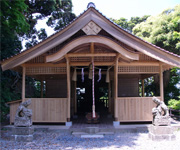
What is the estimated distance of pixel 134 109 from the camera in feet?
26.1

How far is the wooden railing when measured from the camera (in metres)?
7.94

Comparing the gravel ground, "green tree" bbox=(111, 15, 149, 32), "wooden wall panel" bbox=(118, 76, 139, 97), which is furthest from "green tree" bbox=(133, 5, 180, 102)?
"green tree" bbox=(111, 15, 149, 32)

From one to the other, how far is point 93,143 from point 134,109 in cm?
302

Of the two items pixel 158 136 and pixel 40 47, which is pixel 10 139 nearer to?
pixel 40 47

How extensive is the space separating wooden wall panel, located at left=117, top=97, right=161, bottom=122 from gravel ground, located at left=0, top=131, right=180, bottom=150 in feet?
3.60

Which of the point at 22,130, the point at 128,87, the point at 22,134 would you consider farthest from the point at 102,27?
the point at 128,87

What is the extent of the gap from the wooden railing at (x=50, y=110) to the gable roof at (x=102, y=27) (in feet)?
7.01

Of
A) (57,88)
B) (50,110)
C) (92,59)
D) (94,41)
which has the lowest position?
(50,110)

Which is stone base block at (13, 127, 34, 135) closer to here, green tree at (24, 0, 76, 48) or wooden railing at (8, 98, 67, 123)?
wooden railing at (8, 98, 67, 123)

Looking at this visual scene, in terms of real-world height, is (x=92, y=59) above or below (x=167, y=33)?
below

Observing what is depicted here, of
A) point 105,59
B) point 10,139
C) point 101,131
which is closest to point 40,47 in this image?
point 105,59

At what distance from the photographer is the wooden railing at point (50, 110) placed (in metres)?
7.94

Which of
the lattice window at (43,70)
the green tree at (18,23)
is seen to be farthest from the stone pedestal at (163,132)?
the green tree at (18,23)

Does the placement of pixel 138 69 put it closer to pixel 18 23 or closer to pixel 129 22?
pixel 18 23
